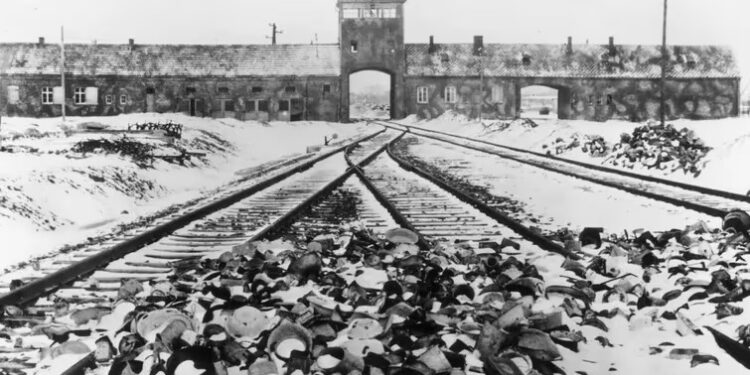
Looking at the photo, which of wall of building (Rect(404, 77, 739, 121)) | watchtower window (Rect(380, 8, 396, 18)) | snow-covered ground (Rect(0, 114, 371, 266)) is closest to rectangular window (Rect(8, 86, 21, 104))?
watchtower window (Rect(380, 8, 396, 18))

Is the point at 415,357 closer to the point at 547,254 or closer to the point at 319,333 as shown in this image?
the point at 319,333

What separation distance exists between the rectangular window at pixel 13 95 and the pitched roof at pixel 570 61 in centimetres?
2598

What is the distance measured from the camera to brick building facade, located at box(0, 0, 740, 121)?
159 ft

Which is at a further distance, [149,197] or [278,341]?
[149,197]

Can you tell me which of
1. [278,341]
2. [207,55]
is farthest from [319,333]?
[207,55]

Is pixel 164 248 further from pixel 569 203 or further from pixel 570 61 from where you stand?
pixel 570 61

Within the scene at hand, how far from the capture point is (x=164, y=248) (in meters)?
7.21

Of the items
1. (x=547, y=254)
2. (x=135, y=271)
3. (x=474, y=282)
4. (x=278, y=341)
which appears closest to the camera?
(x=278, y=341)

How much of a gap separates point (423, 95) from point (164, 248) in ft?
156

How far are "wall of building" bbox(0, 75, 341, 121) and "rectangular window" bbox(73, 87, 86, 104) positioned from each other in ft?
0.95

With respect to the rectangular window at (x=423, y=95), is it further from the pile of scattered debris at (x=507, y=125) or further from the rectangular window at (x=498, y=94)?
the pile of scattered debris at (x=507, y=125)

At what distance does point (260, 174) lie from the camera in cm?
1600

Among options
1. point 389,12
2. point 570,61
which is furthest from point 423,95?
point 570,61

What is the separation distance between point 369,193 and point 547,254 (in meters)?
5.56
